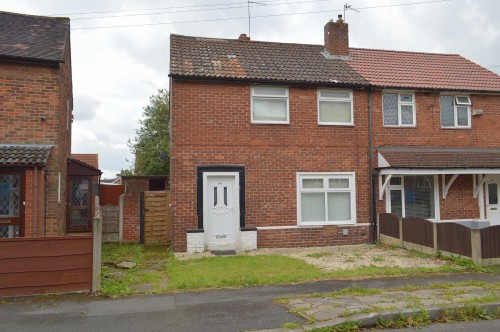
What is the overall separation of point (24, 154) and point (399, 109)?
1113cm

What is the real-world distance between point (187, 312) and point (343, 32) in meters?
12.6

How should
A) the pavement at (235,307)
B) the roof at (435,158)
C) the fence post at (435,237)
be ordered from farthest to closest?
the roof at (435,158)
the fence post at (435,237)
the pavement at (235,307)

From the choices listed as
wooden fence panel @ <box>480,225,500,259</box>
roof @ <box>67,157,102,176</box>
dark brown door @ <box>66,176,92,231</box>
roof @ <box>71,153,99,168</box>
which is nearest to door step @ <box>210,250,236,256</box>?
wooden fence panel @ <box>480,225,500,259</box>

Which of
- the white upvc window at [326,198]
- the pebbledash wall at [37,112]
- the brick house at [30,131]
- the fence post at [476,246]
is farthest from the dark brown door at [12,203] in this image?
the fence post at [476,246]

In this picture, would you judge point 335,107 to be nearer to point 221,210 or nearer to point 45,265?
point 221,210

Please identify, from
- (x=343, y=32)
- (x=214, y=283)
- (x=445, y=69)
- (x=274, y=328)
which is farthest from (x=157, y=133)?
(x=274, y=328)

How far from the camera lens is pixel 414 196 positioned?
1366 centimetres

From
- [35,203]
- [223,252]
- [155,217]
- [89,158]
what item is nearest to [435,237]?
[223,252]

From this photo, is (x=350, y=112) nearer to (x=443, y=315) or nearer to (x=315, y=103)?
(x=315, y=103)

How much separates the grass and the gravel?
0.25 metres

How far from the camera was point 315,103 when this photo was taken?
43.3 ft

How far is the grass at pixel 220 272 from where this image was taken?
25.9ft

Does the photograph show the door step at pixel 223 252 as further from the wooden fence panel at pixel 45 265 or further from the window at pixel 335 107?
the window at pixel 335 107

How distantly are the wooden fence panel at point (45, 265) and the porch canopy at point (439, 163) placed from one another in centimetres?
894
